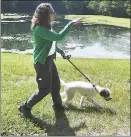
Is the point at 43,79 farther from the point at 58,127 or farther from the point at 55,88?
the point at 58,127

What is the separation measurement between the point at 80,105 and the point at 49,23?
193 centimetres

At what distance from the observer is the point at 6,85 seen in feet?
26.7

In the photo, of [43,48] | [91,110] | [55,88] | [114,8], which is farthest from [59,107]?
[114,8]

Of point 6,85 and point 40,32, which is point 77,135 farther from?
point 6,85

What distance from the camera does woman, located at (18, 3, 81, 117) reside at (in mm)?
5430

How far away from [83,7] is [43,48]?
3668 inches

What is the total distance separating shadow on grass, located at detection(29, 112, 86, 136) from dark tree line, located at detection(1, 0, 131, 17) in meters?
70.3

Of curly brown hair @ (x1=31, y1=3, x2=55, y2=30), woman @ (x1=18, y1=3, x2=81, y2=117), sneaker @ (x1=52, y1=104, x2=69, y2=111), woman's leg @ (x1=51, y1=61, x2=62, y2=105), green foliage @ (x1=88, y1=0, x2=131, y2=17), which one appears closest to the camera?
woman @ (x1=18, y1=3, x2=81, y2=117)

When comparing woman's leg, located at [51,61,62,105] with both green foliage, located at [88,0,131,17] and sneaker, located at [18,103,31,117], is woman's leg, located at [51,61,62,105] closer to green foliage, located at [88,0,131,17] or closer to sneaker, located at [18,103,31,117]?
sneaker, located at [18,103,31,117]

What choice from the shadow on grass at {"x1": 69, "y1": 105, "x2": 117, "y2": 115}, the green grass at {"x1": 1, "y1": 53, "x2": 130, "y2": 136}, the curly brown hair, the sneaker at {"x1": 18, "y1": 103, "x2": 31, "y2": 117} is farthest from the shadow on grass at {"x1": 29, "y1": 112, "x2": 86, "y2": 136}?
the curly brown hair

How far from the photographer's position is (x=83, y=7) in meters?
97.2

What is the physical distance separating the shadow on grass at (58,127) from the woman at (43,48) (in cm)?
29

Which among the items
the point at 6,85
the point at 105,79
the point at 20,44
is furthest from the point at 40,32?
the point at 20,44

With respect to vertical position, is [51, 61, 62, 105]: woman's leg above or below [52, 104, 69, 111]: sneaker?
above
